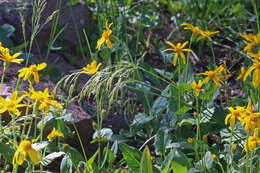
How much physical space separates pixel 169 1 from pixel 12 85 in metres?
1.74

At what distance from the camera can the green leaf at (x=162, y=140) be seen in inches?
71.3

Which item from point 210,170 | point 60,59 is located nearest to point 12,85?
point 60,59

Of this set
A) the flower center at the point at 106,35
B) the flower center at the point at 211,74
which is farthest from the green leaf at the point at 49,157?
the flower center at the point at 211,74

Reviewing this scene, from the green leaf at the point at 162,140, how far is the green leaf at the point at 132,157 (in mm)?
140

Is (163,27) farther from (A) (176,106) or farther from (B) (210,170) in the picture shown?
(B) (210,170)

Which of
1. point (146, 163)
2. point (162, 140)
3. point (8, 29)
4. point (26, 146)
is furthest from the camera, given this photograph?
point (8, 29)

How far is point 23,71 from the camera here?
4.77 ft

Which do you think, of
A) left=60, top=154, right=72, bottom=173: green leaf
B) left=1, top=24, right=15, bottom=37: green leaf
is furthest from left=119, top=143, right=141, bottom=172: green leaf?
left=1, top=24, right=15, bottom=37: green leaf

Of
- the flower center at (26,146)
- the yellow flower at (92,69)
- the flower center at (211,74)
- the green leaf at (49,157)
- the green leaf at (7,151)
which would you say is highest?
the yellow flower at (92,69)

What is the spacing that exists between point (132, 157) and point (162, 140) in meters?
0.22

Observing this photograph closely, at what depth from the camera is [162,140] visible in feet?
6.01

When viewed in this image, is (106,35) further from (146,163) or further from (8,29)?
(8,29)

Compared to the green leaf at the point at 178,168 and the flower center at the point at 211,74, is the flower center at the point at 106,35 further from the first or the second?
the green leaf at the point at 178,168

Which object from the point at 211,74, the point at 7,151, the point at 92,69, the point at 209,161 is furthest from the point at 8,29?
the point at 209,161
